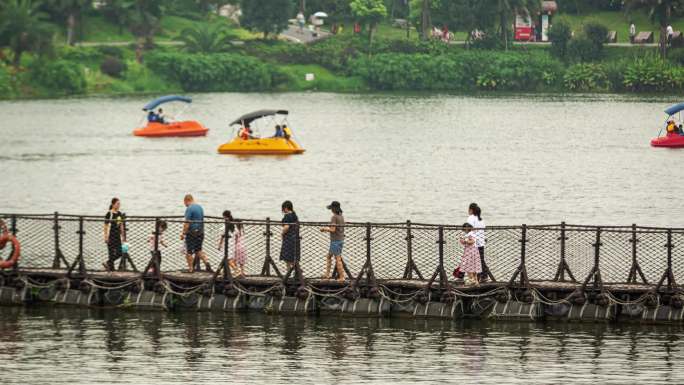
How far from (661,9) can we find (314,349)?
134m

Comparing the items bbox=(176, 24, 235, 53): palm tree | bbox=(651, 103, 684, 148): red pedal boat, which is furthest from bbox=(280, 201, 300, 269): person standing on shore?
bbox=(176, 24, 235, 53): palm tree

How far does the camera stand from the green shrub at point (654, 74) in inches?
6599

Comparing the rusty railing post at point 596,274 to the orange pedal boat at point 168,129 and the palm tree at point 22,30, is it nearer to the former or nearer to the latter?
the orange pedal boat at point 168,129

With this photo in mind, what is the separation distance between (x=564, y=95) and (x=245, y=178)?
77771mm

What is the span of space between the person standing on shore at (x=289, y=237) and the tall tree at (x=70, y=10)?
373 feet

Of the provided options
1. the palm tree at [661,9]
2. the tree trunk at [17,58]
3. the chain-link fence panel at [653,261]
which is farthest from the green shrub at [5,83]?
the chain-link fence panel at [653,261]

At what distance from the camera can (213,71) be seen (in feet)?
545

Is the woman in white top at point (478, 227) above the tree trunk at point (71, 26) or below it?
below

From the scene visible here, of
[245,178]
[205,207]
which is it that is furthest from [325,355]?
[245,178]

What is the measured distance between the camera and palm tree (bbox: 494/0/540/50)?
17362 cm

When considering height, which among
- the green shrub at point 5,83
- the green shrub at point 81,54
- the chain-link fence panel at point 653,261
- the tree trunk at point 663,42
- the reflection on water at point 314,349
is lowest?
the reflection on water at point 314,349

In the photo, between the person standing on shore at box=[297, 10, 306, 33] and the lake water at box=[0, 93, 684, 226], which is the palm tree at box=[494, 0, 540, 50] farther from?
the person standing on shore at box=[297, 10, 306, 33]

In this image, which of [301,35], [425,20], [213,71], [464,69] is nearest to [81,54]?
[213,71]

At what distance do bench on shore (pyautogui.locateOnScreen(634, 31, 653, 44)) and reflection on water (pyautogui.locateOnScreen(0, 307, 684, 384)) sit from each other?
136 m
